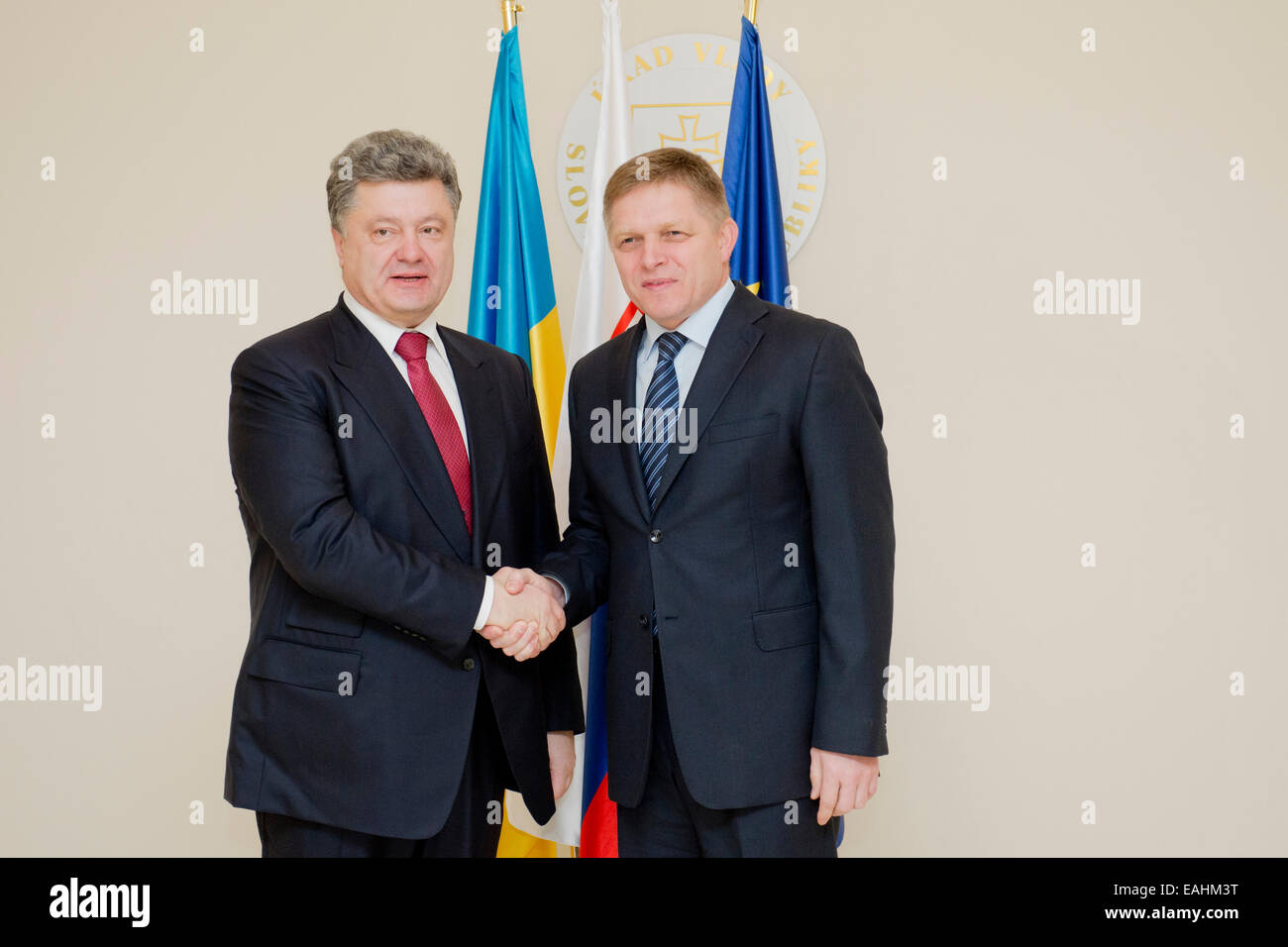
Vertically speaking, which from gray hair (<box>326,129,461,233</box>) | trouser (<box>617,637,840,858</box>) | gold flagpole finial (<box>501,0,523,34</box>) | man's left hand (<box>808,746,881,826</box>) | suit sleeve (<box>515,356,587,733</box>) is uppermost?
gold flagpole finial (<box>501,0,523,34</box>)

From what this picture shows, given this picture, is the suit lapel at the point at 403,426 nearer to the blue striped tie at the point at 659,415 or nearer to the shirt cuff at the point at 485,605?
the shirt cuff at the point at 485,605

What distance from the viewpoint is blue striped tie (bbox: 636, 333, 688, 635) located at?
6.98ft

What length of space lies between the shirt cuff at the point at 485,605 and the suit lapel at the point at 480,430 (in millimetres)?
94

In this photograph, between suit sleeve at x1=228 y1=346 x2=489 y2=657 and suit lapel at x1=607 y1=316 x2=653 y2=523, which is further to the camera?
suit lapel at x1=607 y1=316 x2=653 y2=523

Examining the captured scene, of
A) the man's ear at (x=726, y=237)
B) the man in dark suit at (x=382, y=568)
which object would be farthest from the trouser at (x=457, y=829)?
the man's ear at (x=726, y=237)

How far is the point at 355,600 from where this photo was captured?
1.94 metres

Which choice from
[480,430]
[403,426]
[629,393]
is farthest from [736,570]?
[403,426]

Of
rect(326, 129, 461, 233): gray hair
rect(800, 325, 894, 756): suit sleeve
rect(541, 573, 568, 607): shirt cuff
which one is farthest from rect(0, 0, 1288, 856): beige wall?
rect(541, 573, 568, 607): shirt cuff

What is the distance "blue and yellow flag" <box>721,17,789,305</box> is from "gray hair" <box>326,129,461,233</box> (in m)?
1.21

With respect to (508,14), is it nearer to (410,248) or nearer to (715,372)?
(410,248)

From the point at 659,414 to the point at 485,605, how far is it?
0.53 m

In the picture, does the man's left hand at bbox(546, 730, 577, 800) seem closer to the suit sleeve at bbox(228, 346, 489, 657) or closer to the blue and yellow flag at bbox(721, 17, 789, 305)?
the suit sleeve at bbox(228, 346, 489, 657)

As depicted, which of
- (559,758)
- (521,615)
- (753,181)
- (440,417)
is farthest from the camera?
(753,181)

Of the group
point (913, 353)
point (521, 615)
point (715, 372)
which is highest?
point (913, 353)
